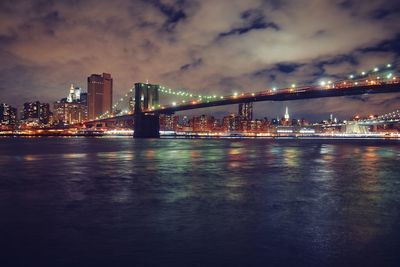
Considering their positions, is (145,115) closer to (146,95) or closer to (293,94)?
(146,95)

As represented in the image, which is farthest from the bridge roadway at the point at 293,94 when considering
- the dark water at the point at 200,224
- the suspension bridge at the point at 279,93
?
the dark water at the point at 200,224

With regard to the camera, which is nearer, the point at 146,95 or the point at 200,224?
the point at 200,224

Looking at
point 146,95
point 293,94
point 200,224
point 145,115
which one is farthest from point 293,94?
point 200,224

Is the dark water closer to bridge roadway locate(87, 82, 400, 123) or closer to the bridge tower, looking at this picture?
bridge roadway locate(87, 82, 400, 123)

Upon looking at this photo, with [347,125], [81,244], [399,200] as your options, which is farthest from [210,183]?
[347,125]

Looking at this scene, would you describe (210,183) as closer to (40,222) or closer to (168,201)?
(168,201)

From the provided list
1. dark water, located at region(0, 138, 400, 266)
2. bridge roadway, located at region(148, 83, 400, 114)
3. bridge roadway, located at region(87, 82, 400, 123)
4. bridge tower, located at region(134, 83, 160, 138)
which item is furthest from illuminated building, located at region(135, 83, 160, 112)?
dark water, located at region(0, 138, 400, 266)

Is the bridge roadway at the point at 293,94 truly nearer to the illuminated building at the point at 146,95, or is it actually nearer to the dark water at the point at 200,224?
the illuminated building at the point at 146,95
